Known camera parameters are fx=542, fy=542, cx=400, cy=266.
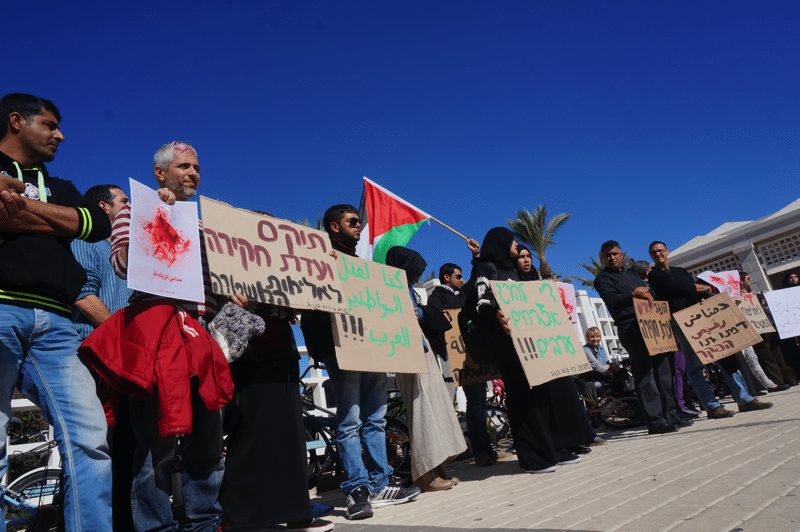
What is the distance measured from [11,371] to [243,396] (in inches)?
44.2

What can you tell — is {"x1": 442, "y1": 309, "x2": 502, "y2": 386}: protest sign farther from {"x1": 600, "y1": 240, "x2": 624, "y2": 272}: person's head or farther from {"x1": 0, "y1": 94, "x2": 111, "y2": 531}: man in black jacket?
{"x1": 0, "y1": 94, "x2": 111, "y2": 531}: man in black jacket

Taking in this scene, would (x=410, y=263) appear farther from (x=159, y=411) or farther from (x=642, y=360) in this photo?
(x=642, y=360)

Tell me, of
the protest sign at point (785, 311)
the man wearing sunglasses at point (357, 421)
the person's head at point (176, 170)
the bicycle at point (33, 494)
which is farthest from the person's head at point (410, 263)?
the protest sign at point (785, 311)

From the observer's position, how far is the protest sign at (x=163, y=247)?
91.5 inches

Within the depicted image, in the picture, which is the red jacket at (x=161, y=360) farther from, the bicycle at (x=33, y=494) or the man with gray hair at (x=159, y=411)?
the bicycle at (x=33, y=494)

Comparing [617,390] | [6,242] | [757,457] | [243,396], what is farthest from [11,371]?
[617,390]

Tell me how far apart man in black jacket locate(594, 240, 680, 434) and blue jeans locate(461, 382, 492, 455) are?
1717 millimetres

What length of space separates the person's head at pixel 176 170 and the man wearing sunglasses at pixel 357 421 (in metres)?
1.28

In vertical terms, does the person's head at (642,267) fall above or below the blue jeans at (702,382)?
above

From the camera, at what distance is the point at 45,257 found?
214 cm

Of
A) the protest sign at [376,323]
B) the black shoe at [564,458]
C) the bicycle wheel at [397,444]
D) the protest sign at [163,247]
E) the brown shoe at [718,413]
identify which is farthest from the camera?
the brown shoe at [718,413]

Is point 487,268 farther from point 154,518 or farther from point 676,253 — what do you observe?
point 676,253

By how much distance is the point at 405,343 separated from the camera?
407cm

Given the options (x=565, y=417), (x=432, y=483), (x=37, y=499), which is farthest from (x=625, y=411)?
(x=37, y=499)
